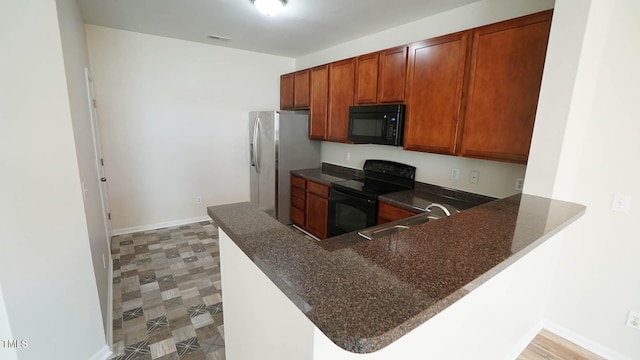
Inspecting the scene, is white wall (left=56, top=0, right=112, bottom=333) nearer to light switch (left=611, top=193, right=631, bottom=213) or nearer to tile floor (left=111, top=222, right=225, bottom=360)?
tile floor (left=111, top=222, right=225, bottom=360)

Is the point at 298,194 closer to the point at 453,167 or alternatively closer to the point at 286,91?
the point at 286,91

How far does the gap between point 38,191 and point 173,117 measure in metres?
2.70

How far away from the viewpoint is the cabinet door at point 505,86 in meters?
1.79

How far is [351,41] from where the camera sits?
3.58 m

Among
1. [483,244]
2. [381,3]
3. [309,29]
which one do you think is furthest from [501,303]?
[309,29]

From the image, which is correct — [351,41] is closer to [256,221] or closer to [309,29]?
[309,29]

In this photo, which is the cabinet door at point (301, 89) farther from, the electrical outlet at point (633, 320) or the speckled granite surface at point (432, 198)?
the electrical outlet at point (633, 320)

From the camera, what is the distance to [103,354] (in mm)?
1771

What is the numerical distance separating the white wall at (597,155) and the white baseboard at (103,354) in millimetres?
3027

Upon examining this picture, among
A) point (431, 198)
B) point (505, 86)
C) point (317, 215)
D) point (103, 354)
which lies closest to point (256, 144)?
point (317, 215)

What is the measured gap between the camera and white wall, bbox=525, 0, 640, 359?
1.62 meters

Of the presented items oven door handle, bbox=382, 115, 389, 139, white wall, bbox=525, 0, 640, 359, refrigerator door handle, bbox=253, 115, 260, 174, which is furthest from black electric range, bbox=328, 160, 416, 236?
refrigerator door handle, bbox=253, 115, 260, 174

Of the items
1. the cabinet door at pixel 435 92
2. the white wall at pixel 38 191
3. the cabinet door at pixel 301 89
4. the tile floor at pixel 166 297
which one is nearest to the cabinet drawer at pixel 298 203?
the tile floor at pixel 166 297

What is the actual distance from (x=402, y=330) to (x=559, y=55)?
1945 mm
